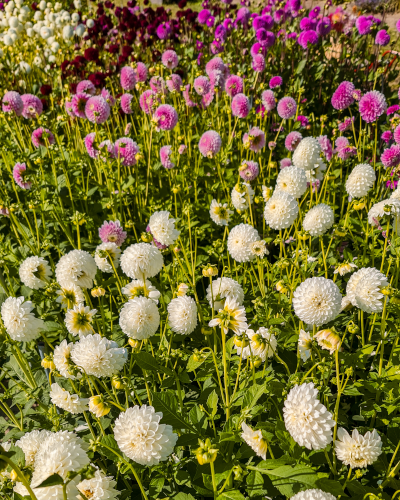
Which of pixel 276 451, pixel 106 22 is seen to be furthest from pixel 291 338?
pixel 106 22

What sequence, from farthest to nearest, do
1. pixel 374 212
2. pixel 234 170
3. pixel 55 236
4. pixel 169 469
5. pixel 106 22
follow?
pixel 106 22 → pixel 234 170 → pixel 55 236 → pixel 374 212 → pixel 169 469

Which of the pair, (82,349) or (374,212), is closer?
(82,349)

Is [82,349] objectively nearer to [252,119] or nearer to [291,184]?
[291,184]

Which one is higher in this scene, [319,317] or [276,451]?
[319,317]

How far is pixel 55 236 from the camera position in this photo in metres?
2.93

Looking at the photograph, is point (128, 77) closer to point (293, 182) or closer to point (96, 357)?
point (293, 182)

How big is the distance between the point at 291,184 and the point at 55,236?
1772 millimetres

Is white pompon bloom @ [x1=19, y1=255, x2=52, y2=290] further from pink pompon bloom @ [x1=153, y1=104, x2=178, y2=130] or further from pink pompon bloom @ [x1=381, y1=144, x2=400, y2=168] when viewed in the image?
pink pompon bloom @ [x1=381, y1=144, x2=400, y2=168]

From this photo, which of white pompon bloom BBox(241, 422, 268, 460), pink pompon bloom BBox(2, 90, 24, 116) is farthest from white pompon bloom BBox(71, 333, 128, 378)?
pink pompon bloom BBox(2, 90, 24, 116)

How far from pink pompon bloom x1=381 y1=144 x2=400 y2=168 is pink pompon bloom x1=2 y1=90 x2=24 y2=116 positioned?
2718 mm

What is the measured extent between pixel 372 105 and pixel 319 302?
1.82 metres

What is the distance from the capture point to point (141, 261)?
5.16 ft

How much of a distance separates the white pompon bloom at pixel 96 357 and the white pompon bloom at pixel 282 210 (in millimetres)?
894

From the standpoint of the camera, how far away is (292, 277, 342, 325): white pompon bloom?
1.36 metres
